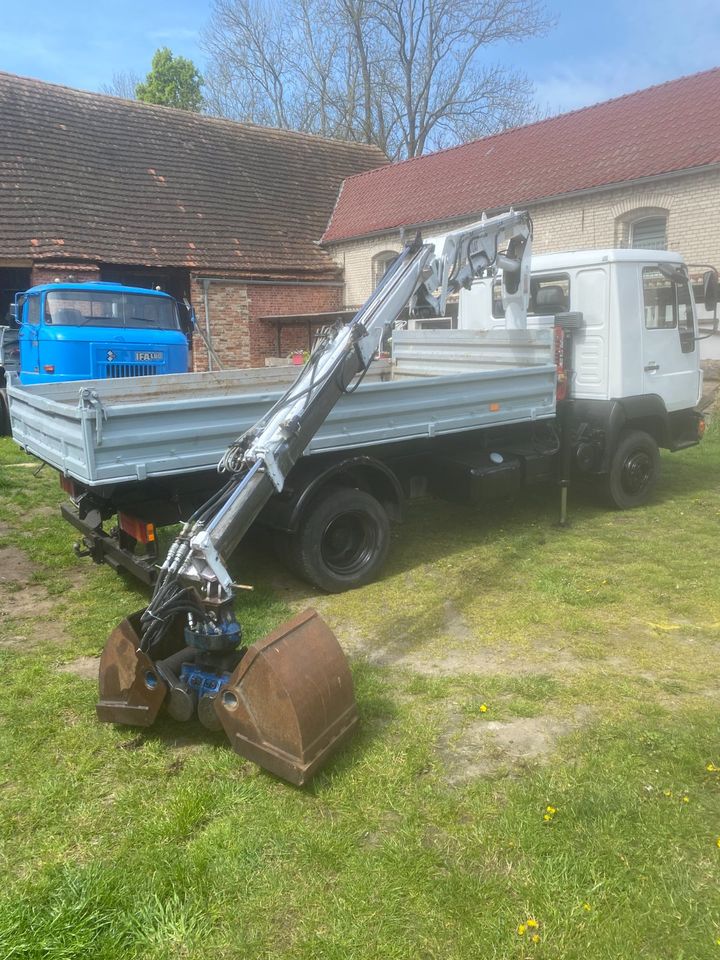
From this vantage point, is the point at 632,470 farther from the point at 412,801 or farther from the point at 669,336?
the point at 412,801

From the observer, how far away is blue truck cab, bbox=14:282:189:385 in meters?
10.4

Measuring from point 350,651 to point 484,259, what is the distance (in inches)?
128

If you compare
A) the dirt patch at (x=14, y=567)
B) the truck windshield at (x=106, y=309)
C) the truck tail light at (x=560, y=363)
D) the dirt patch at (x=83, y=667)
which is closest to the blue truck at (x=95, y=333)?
the truck windshield at (x=106, y=309)


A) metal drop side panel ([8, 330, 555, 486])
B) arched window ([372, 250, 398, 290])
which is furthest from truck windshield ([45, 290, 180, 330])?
arched window ([372, 250, 398, 290])

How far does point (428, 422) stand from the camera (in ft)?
18.7

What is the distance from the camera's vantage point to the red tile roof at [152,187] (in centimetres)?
1598

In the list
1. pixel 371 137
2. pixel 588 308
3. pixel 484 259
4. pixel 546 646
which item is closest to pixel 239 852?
pixel 546 646

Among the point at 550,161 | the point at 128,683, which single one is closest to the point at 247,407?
the point at 128,683

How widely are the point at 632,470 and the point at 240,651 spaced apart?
17.3 ft

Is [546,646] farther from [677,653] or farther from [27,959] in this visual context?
[27,959]

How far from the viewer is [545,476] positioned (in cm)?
683

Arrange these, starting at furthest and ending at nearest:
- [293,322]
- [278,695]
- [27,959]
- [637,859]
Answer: [293,322] → [278,695] → [637,859] → [27,959]

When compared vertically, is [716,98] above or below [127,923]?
above

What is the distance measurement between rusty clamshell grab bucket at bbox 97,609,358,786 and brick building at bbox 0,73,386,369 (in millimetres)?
13984
